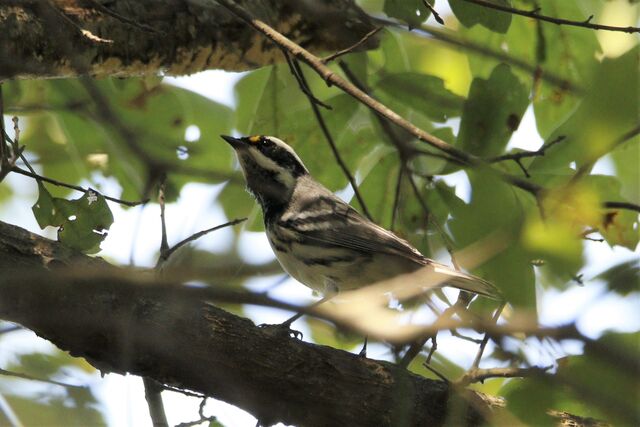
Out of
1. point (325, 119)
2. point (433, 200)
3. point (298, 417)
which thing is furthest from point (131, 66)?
point (298, 417)

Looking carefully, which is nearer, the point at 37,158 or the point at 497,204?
the point at 497,204

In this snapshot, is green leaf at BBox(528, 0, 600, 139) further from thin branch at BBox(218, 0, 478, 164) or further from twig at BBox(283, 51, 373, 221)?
thin branch at BBox(218, 0, 478, 164)

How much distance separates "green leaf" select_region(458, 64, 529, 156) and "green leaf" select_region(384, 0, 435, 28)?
42 cm

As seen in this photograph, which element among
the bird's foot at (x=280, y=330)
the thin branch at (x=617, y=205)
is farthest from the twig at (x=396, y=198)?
the thin branch at (x=617, y=205)

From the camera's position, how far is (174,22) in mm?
4711

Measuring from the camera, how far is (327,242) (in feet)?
16.7

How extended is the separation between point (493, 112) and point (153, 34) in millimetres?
1986

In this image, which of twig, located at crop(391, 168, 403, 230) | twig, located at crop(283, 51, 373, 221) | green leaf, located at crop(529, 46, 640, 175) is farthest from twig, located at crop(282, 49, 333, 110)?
green leaf, located at crop(529, 46, 640, 175)

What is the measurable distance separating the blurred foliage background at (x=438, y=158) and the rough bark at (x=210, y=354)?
5.7 inches

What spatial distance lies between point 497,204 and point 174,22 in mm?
3375

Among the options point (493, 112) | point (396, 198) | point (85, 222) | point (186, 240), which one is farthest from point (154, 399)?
point (493, 112)

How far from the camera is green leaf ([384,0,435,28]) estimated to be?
3.96 m

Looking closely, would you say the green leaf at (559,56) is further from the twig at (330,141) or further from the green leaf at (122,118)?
the green leaf at (122,118)

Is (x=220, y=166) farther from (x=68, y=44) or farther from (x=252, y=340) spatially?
(x=252, y=340)
